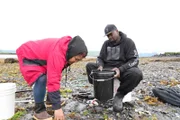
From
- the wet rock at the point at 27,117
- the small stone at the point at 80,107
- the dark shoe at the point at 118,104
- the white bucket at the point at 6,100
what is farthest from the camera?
the small stone at the point at 80,107

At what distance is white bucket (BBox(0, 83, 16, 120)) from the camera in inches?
128

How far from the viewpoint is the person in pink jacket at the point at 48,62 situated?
276 centimetres

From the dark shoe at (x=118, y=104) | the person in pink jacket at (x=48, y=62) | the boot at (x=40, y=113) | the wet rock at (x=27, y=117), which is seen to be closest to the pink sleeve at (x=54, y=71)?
the person in pink jacket at (x=48, y=62)

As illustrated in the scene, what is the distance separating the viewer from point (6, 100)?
3.29m

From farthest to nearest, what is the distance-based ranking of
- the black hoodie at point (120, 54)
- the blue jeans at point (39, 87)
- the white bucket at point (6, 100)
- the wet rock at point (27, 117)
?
1. the black hoodie at point (120, 54)
2. the wet rock at point (27, 117)
3. the white bucket at point (6, 100)
4. the blue jeans at point (39, 87)

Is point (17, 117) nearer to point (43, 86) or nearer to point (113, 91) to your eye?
point (43, 86)

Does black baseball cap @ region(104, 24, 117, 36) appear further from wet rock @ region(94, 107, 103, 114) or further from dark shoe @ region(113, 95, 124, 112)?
wet rock @ region(94, 107, 103, 114)

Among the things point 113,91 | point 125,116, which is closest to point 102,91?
point 113,91

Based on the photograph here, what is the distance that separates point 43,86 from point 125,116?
145 cm

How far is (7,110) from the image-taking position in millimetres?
3334

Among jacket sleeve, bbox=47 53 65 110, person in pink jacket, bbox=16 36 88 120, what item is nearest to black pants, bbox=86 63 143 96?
person in pink jacket, bbox=16 36 88 120

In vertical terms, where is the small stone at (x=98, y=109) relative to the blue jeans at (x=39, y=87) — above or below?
below

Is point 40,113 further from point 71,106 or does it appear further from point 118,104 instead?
point 118,104

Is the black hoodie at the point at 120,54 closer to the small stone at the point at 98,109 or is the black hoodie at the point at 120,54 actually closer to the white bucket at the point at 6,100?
the small stone at the point at 98,109
